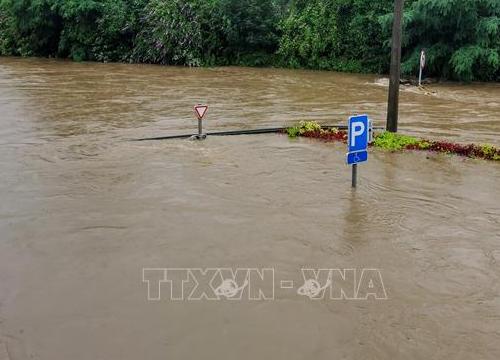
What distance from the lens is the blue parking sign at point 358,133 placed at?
7.63 m

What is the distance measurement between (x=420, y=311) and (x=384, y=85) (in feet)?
53.7

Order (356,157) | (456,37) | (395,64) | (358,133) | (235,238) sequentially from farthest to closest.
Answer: (456,37) < (395,64) < (356,157) < (358,133) < (235,238)

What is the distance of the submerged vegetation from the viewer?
407 inches

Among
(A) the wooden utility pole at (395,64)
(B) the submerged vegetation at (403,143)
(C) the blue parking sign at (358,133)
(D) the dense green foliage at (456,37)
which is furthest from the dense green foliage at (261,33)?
(C) the blue parking sign at (358,133)

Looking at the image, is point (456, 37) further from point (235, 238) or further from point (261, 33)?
point (235, 238)

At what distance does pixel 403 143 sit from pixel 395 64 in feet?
5.21

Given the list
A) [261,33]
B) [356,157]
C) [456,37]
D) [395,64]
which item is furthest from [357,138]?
[261,33]

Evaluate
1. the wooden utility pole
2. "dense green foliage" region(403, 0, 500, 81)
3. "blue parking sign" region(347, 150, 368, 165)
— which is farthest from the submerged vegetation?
"dense green foliage" region(403, 0, 500, 81)

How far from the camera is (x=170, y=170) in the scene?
30.7ft

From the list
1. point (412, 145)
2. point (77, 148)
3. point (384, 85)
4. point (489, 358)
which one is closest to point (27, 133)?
point (77, 148)

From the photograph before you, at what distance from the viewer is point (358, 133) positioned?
25.4 feet

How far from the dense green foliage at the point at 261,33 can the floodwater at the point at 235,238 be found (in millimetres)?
8177

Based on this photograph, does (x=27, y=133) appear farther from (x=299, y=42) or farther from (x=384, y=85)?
(x=299, y=42)

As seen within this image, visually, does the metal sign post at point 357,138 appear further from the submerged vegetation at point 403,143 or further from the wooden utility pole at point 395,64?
the wooden utility pole at point 395,64
